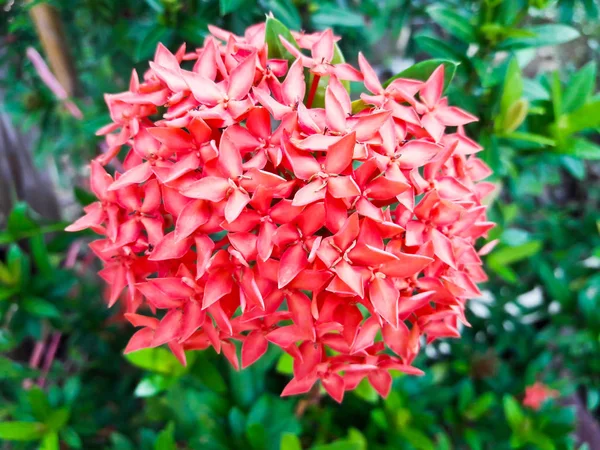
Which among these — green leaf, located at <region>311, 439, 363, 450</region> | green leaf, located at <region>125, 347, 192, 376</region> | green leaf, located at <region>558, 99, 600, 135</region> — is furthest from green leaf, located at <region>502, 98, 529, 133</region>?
green leaf, located at <region>125, 347, 192, 376</region>

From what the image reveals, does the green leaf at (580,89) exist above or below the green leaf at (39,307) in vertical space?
above

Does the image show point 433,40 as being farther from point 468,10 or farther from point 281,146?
point 281,146

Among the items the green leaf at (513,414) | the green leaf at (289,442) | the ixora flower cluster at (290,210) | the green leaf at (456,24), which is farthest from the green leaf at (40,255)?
the green leaf at (513,414)

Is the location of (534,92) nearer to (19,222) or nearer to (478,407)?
(478,407)

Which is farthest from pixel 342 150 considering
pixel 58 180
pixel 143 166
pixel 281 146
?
pixel 58 180

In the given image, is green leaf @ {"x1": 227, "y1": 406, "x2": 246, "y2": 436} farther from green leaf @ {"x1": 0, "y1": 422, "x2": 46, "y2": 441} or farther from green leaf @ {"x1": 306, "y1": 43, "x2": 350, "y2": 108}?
green leaf @ {"x1": 306, "y1": 43, "x2": 350, "y2": 108}

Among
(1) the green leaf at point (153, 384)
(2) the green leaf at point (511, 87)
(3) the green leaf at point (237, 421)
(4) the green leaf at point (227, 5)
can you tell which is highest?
(4) the green leaf at point (227, 5)

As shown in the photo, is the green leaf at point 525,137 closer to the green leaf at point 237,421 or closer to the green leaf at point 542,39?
the green leaf at point 542,39
